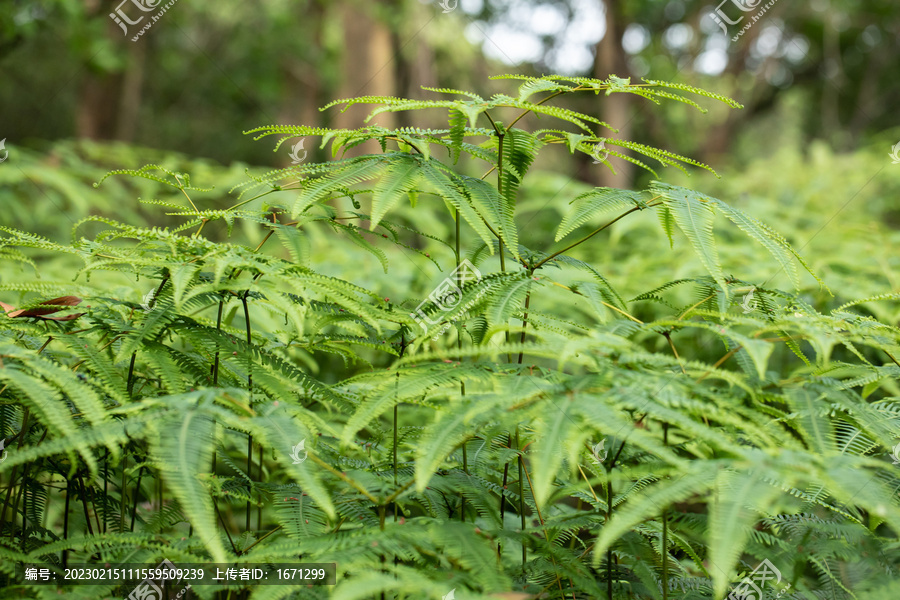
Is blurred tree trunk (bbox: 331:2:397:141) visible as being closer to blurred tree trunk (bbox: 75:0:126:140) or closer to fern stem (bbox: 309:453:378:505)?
blurred tree trunk (bbox: 75:0:126:140)

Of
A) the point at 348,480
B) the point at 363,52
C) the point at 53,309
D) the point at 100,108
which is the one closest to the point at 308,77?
the point at 100,108

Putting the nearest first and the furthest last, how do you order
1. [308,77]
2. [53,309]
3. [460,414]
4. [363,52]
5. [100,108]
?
[460,414], [53,309], [363,52], [100,108], [308,77]

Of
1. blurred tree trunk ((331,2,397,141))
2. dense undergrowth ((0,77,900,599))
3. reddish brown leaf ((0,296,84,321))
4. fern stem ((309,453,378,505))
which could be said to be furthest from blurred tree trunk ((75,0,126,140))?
fern stem ((309,453,378,505))

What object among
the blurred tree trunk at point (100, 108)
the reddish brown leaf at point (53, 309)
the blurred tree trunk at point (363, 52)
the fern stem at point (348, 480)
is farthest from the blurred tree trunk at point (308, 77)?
the fern stem at point (348, 480)

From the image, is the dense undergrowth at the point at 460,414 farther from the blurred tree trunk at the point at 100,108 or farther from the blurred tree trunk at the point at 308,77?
the blurred tree trunk at the point at 308,77

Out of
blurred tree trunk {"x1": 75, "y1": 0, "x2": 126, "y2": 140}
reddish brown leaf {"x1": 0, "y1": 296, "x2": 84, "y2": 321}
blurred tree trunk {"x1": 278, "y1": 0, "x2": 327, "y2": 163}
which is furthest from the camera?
blurred tree trunk {"x1": 278, "y1": 0, "x2": 327, "y2": 163}

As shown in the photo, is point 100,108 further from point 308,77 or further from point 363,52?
point 308,77

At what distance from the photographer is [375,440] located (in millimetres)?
1446

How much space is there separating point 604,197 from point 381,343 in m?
0.58

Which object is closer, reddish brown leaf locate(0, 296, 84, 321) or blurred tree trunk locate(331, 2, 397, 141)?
reddish brown leaf locate(0, 296, 84, 321)

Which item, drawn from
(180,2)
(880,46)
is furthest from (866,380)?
(880,46)

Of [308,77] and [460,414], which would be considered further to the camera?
[308,77]

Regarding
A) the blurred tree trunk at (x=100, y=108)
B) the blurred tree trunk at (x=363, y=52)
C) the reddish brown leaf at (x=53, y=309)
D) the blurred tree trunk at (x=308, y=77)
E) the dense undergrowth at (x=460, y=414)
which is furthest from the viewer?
the blurred tree trunk at (x=308, y=77)

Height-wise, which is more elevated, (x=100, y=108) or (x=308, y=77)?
(x=308, y=77)
